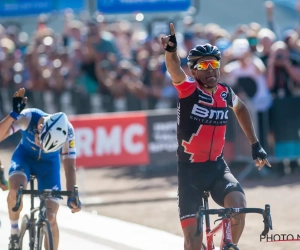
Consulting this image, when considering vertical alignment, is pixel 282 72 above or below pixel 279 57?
below

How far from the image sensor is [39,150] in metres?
8.22

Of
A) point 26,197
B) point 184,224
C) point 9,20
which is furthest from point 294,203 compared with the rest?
point 9,20

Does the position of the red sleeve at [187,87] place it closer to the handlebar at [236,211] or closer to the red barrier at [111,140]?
the handlebar at [236,211]

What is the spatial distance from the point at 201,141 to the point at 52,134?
129 cm

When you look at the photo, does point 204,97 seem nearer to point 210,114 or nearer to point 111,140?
point 210,114

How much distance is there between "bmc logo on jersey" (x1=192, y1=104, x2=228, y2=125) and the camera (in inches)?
273

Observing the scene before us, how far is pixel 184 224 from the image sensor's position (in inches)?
270

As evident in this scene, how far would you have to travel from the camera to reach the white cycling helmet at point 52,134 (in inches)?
292

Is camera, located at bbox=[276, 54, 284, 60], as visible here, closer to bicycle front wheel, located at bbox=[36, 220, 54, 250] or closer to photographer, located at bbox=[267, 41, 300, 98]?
photographer, located at bbox=[267, 41, 300, 98]

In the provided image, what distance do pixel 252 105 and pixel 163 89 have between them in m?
2.26

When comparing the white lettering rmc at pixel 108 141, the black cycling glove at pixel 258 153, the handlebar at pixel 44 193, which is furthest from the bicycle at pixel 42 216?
the white lettering rmc at pixel 108 141

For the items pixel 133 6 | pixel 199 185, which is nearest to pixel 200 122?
pixel 199 185

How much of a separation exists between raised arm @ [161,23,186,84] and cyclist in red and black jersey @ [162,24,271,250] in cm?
6

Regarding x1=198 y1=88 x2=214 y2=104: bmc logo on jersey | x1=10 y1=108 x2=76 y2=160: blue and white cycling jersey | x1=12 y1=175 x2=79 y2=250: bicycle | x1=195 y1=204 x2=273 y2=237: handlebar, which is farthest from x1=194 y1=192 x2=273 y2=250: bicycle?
x1=10 y1=108 x2=76 y2=160: blue and white cycling jersey
